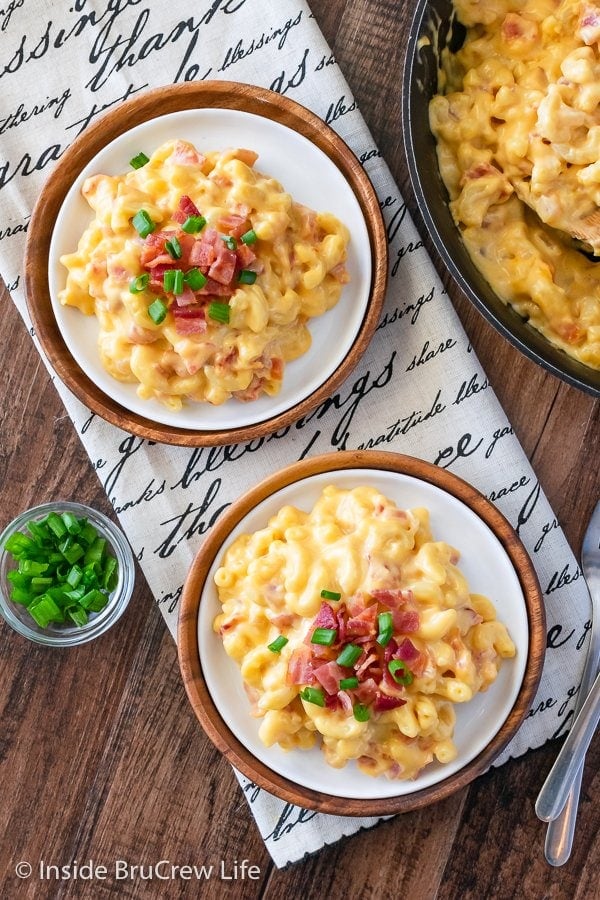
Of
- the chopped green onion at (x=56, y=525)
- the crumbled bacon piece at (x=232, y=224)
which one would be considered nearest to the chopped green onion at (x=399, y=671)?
the chopped green onion at (x=56, y=525)

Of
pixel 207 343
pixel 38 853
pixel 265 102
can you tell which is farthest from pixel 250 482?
pixel 38 853

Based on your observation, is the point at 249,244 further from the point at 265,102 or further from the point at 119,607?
the point at 119,607

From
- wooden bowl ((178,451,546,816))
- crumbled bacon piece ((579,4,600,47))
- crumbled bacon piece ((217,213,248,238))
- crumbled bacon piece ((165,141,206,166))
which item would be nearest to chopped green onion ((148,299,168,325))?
crumbled bacon piece ((217,213,248,238))

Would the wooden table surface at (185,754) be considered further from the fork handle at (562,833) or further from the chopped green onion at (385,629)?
the chopped green onion at (385,629)

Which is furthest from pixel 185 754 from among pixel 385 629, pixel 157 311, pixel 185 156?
pixel 185 156

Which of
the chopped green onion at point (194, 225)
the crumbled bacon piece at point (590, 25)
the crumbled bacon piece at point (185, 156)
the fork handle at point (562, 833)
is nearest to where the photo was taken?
the crumbled bacon piece at point (590, 25)

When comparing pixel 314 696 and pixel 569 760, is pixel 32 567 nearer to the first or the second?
pixel 314 696
